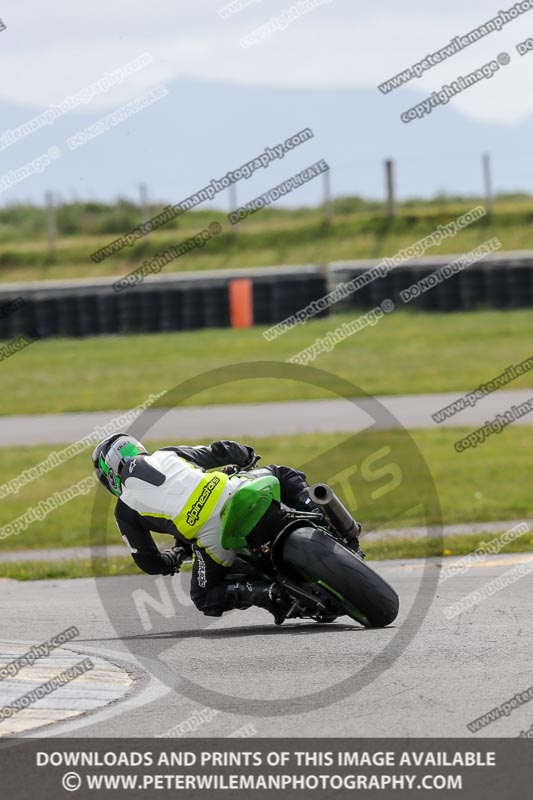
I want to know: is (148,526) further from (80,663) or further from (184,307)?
(184,307)

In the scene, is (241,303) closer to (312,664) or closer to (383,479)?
(383,479)

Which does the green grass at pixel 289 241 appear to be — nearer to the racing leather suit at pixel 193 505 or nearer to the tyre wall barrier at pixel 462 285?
the tyre wall barrier at pixel 462 285

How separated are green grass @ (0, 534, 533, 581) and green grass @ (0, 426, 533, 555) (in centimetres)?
102

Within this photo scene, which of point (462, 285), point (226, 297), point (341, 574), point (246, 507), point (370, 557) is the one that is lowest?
point (462, 285)

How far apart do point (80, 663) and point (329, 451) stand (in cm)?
886

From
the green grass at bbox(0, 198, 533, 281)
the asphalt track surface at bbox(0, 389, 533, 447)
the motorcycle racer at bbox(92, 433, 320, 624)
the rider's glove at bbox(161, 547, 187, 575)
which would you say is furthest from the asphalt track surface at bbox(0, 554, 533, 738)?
the green grass at bbox(0, 198, 533, 281)

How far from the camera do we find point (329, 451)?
50.8ft

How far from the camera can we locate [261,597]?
7.36 meters

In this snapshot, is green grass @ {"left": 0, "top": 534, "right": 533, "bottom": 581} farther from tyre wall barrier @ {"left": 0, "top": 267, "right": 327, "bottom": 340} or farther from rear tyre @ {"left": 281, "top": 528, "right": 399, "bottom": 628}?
tyre wall barrier @ {"left": 0, "top": 267, "right": 327, "bottom": 340}

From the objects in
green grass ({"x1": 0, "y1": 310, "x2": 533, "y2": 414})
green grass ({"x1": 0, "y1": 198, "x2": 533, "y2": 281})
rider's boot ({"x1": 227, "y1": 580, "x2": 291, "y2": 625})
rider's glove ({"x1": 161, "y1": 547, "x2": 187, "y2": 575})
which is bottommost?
green grass ({"x1": 0, "y1": 198, "x2": 533, "y2": 281})

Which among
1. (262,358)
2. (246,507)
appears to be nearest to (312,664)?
(246,507)

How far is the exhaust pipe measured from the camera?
693 cm

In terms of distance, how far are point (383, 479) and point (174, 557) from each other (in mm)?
7814

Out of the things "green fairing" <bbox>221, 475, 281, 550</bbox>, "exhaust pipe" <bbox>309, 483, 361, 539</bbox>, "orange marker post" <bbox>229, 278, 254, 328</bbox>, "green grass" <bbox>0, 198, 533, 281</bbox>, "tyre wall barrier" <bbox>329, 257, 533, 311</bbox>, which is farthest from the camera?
"green grass" <bbox>0, 198, 533, 281</bbox>
